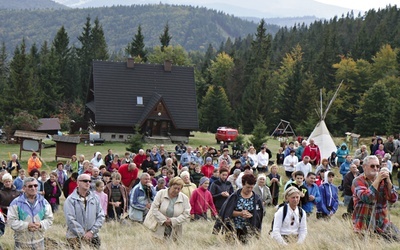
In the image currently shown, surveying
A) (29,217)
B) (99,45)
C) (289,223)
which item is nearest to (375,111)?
(99,45)

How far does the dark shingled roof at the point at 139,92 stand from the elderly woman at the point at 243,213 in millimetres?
38675

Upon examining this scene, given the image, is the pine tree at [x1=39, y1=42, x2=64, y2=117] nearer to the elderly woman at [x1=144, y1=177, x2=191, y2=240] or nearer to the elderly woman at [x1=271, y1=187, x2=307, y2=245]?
the elderly woman at [x1=144, y1=177, x2=191, y2=240]

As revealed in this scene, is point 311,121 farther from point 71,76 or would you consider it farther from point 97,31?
point 97,31

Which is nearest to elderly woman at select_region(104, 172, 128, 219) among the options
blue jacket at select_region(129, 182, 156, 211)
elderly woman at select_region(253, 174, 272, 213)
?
blue jacket at select_region(129, 182, 156, 211)

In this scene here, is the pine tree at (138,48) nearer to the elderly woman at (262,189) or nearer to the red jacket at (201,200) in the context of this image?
the elderly woman at (262,189)

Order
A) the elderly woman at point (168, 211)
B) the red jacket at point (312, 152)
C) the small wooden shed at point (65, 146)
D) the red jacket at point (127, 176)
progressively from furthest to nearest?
the small wooden shed at point (65, 146) → the red jacket at point (312, 152) → the red jacket at point (127, 176) → the elderly woman at point (168, 211)

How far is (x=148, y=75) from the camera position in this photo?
5091 cm

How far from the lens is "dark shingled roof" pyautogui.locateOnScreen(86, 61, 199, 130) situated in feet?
156

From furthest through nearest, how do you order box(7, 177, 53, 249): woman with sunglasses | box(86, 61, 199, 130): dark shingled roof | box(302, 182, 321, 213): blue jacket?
box(86, 61, 199, 130): dark shingled roof, box(302, 182, 321, 213): blue jacket, box(7, 177, 53, 249): woman with sunglasses

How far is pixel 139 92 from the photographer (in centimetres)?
4966

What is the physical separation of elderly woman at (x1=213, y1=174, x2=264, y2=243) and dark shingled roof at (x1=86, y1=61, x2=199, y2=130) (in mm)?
38675

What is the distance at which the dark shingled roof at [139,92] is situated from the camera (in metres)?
47.7

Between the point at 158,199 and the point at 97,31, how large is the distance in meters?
80.2

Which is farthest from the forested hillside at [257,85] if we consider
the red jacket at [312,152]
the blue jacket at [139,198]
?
the blue jacket at [139,198]
